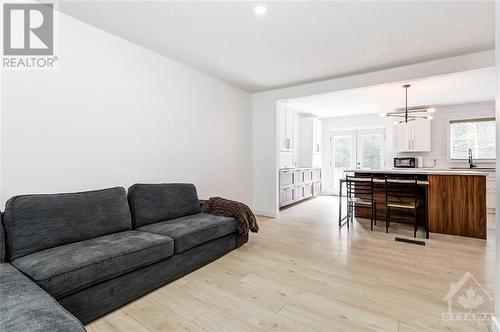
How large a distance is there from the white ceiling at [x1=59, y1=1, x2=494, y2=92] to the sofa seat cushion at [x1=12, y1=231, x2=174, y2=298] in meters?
2.18

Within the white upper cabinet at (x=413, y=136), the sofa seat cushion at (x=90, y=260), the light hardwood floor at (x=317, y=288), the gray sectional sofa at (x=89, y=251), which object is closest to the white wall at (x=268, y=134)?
the light hardwood floor at (x=317, y=288)

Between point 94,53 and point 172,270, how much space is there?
2.44m

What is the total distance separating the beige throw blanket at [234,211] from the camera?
304 cm

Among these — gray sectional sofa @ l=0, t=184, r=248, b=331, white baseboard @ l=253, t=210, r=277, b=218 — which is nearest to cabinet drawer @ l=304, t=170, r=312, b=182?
white baseboard @ l=253, t=210, r=277, b=218

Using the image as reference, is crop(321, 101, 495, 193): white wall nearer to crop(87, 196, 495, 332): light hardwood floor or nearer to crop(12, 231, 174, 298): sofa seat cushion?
crop(87, 196, 495, 332): light hardwood floor

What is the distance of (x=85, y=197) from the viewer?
222 centimetres

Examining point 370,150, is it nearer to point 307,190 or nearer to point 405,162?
point 405,162

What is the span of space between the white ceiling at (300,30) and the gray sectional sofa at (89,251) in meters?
1.79

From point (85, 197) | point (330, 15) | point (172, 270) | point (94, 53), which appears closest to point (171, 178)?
point (85, 197)

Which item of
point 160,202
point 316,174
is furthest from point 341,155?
point 160,202

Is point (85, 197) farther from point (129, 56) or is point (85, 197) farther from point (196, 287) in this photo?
point (129, 56)

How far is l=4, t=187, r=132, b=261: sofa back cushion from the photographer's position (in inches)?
69.7

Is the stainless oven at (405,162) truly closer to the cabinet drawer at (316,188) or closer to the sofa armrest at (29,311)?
the cabinet drawer at (316,188)

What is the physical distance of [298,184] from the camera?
6137 millimetres
